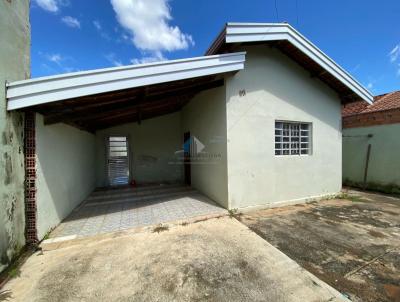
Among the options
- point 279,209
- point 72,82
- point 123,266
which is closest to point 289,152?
point 279,209

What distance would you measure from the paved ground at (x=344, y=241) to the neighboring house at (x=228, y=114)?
793 millimetres

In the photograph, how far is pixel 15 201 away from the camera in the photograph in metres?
2.75

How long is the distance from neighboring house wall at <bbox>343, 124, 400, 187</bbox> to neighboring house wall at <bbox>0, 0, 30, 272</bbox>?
11089 millimetres

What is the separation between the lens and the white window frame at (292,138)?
541 centimetres

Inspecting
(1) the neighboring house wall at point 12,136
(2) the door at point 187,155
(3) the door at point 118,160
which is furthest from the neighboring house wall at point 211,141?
(1) the neighboring house wall at point 12,136

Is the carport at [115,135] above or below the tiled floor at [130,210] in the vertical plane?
above

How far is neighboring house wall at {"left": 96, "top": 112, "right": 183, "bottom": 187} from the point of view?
7.62 metres

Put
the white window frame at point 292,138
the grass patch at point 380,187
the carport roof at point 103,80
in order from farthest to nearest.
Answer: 1. the grass patch at point 380,187
2. the white window frame at point 292,138
3. the carport roof at point 103,80

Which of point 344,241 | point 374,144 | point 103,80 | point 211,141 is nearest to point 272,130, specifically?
point 211,141

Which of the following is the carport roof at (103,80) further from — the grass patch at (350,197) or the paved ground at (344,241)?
the grass patch at (350,197)

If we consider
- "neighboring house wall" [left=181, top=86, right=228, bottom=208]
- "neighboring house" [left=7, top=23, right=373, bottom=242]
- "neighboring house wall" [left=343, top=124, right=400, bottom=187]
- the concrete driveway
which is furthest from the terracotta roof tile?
the concrete driveway

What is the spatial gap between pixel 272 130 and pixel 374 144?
18.5 ft

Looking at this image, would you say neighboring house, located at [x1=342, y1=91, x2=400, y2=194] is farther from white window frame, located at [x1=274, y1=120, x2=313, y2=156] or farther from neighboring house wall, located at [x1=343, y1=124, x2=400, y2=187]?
white window frame, located at [x1=274, y1=120, x2=313, y2=156]

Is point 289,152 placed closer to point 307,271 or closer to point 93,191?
point 307,271
